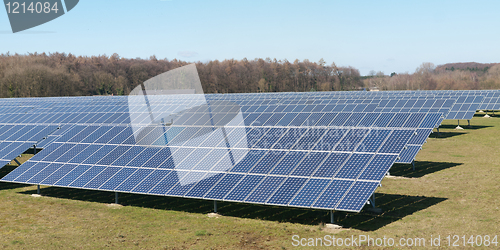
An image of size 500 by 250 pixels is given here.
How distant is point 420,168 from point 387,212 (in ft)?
32.4

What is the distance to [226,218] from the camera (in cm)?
1720

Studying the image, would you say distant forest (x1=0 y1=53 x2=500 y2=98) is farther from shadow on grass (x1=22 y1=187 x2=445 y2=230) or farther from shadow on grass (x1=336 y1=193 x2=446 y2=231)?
shadow on grass (x1=336 y1=193 x2=446 y2=231)

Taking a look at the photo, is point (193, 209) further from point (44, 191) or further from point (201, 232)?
point (44, 191)

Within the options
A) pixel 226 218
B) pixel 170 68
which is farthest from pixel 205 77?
pixel 226 218

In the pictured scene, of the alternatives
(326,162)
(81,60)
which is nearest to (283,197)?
(326,162)

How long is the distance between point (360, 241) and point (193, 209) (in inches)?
315

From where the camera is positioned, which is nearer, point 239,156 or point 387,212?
point 387,212

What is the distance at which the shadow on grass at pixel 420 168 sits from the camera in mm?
24422

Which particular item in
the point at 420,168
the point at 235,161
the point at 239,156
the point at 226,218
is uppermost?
the point at 239,156

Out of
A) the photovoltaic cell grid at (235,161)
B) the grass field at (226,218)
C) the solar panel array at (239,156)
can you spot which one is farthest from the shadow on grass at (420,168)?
the photovoltaic cell grid at (235,161)

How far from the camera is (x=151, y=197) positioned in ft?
68.9

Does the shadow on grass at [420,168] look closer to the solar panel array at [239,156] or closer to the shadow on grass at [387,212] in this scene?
the solar panel array at [239,156]

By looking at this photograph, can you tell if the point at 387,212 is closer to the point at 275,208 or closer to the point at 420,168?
the point at 275,208

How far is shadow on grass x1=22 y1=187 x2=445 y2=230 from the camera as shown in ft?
54.1
